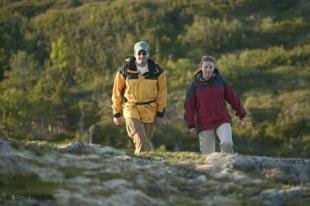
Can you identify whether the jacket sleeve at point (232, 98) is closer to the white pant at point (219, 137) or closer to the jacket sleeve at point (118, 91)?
the white pant at point (219, 137)

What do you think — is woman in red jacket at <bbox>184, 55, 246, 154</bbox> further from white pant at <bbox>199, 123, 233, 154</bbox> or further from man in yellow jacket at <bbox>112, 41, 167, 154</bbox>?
man in yellow jacket at <bbox>112, 41, 167, 154</bbox>

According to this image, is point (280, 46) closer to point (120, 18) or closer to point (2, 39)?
point (120, 18)

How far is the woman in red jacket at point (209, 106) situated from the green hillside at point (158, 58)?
8548cm

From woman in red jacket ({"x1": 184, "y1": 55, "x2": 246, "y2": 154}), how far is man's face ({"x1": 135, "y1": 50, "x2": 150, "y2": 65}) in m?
1.10

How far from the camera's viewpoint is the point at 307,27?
454 feet

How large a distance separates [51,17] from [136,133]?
13574 cm

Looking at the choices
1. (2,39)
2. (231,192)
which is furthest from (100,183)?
(2,39)

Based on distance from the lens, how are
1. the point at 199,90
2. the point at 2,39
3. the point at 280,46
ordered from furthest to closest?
the point at 2,39 → the point at 280,46 → the point at 199,90

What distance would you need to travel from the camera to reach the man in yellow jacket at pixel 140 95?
15.5 m

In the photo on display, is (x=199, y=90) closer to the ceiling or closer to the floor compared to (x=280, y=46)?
closer to the floor

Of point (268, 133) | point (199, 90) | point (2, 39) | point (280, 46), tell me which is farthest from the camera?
point (2, 39)

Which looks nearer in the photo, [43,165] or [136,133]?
[43,165]

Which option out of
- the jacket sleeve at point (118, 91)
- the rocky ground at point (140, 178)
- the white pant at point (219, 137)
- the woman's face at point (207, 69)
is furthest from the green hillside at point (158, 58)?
the rocky ground at point (140, 178)

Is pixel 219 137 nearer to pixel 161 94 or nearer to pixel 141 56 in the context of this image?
pixel 161 94
